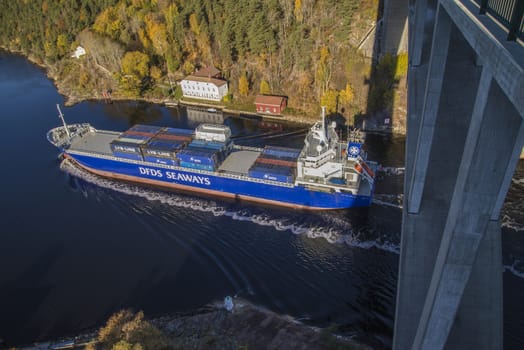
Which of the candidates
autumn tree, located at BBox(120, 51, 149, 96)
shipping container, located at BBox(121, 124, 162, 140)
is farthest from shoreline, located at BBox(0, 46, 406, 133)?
shipping container, located at BBox(121, 124, 162, 140)

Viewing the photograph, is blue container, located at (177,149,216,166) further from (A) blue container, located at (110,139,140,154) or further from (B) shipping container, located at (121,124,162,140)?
(B) shipping container, located at (121,124,162,140)

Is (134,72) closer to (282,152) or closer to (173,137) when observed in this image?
(173,137)

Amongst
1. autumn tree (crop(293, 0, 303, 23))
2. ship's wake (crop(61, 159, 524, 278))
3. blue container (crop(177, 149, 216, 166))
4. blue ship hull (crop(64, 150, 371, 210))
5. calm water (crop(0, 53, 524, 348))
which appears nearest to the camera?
calm water (crop(0, 53, 524, 348))

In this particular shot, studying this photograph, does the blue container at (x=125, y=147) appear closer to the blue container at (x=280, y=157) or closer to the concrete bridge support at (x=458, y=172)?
the blue container at (x=280, y=157)

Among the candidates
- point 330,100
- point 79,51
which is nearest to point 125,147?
point 330,100

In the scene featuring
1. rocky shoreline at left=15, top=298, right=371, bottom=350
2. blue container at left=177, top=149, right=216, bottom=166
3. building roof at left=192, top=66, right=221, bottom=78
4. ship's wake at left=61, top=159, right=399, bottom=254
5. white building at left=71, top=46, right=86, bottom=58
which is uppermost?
white building at left=71, top=46, right=86, bottom=58

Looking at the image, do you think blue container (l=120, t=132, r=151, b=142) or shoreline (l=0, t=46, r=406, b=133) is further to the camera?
shoreline (l=0, t=46, r=406, b=133)

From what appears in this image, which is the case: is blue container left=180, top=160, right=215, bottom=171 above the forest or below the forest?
below
